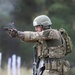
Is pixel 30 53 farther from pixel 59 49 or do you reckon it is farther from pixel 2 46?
pixel 59 49

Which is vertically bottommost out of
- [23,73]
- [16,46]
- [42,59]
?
[42,59]

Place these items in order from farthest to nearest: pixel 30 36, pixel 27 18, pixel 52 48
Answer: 1. pixel 27 18
2. pixel 52 48
3. pixel 30 36

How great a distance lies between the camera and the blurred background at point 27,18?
12.8 meters

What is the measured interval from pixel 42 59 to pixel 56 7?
7847 mm

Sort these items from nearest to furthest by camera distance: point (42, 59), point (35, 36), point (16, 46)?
point (35, 36), point (42, 59), point (16, 46)

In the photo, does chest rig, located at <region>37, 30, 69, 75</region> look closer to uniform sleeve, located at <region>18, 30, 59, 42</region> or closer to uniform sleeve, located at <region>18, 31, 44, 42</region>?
uniform sleeve, located at <region>18, 30, 59, 42</region>

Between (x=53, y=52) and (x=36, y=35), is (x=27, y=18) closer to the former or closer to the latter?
(x=53, y=52)

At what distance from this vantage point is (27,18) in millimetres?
13594

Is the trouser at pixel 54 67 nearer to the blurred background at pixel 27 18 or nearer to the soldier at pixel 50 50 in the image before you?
the soldier at pixel 50 50

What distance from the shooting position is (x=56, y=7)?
13.5 meters

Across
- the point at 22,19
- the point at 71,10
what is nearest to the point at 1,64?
the point at 22,19

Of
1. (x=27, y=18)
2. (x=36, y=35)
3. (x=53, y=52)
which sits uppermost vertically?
(x=27, y=18)

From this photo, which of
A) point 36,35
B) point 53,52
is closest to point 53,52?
point 53,52

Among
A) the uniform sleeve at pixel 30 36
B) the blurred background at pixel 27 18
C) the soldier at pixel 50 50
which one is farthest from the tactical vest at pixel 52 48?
the blurred background at pixel 27 18
